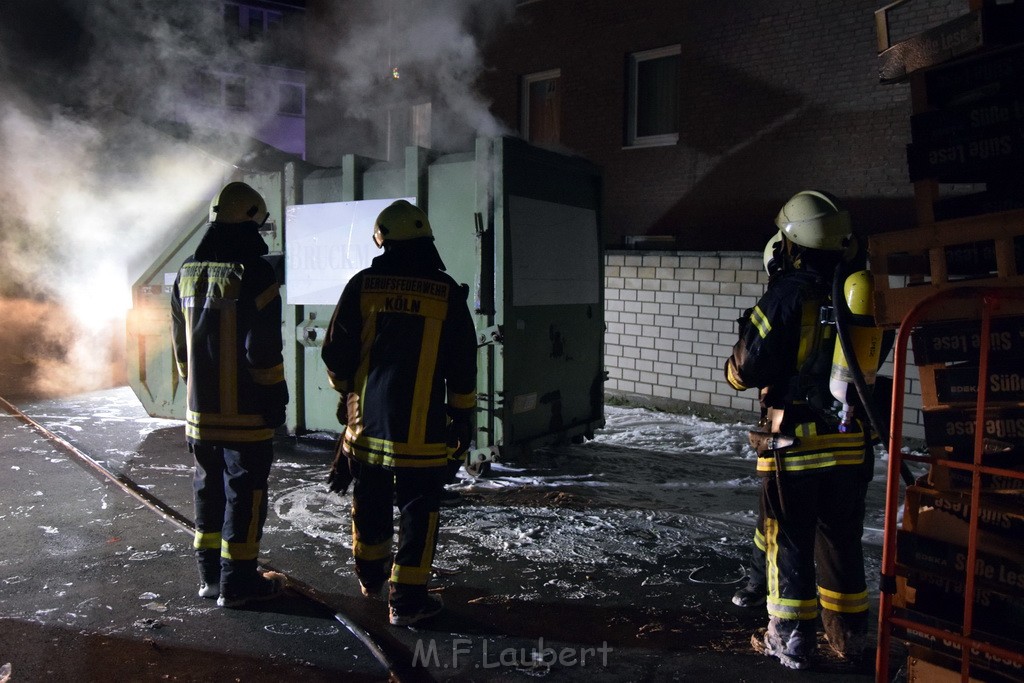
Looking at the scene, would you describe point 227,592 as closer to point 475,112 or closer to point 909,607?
point 909,607

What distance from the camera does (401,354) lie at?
11.7 feet

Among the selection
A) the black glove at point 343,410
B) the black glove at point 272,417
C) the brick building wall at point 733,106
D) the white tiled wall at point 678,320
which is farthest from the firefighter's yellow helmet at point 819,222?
the brick building wall at point 733,106

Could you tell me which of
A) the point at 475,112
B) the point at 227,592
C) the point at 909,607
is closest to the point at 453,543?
the point at 227,592

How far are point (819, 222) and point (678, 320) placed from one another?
5430 mm

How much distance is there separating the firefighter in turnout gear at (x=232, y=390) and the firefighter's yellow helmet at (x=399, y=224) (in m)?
0.64

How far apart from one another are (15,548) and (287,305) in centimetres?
281

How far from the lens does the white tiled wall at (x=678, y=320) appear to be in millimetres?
8219

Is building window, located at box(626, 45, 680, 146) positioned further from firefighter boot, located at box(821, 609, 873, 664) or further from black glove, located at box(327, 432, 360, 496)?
firefighter boot, located at box(821, 609, 873, 664)

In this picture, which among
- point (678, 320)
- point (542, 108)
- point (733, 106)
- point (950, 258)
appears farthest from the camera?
point (542, 108)

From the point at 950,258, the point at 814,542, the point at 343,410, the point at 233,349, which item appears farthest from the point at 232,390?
the point at 950,258

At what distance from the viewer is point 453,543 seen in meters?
4.68

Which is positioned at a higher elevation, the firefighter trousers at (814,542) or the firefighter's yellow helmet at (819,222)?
the firefighter's yellow helmet at (819,222)

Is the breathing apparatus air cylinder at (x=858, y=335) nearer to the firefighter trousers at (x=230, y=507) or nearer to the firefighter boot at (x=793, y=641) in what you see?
the firefighter boot at (x=793, y=641)

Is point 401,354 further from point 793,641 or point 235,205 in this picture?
point 793,641
